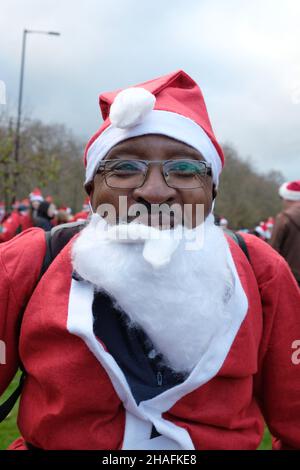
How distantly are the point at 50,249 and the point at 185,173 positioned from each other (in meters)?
0.54

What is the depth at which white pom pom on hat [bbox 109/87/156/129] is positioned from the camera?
5.63ft

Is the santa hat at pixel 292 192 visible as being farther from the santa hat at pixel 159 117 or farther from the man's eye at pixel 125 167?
the man's eye at pixel 125 167

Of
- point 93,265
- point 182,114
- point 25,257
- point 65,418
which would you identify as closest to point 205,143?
point 182,114

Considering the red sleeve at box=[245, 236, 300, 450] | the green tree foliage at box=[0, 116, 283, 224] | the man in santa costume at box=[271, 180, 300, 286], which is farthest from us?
the green tree foliage at box=[0, 116, 283, 224]

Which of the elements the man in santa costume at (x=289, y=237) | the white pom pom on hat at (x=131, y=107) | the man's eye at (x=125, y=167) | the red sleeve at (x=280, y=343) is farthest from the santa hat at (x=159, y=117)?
the man in santa costume at (x=289, y=237)

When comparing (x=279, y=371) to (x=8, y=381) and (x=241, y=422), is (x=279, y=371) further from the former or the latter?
(x=8, y=381)

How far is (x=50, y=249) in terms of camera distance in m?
1.76

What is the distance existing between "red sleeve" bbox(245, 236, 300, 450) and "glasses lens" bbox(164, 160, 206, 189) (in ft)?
1.26

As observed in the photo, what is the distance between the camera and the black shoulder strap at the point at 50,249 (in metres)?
1.73

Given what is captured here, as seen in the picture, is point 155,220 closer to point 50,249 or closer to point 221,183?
point 50,249

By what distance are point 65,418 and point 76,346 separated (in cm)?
23

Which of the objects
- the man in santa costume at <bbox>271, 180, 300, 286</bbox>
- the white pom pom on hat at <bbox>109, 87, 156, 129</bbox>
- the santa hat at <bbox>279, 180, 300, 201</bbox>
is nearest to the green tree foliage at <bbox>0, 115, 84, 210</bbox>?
the santa hat at <bbox>279, 180, 300, 201</bbox>

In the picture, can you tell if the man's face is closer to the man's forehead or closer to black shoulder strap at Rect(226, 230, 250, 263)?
the man's forehead

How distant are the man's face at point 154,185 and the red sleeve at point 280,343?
13.4 inches
